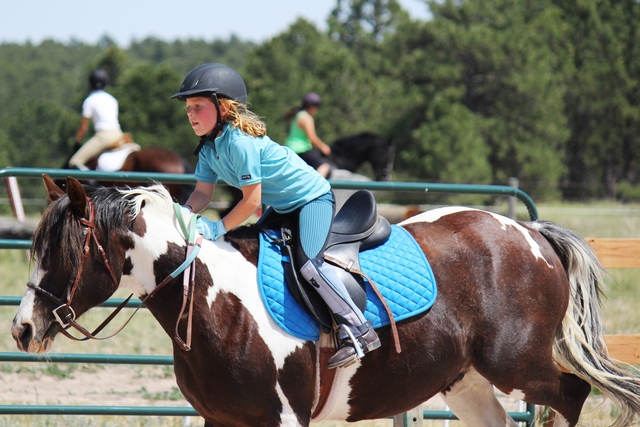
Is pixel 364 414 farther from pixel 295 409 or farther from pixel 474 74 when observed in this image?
pixel 474 74

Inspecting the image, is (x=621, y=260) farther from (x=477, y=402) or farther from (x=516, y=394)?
(x=516, y=394)

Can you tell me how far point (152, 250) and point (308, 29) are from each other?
36.6 m

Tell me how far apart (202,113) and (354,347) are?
113cm

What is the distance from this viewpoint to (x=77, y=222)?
296 centimetres

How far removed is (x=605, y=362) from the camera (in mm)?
3873

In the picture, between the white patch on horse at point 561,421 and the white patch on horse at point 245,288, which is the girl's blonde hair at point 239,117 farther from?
the white patch on horse at point 561,421

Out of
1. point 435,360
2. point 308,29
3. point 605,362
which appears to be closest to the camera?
point 435,360

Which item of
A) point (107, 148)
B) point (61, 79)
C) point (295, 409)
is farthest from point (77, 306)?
point (61, 79)

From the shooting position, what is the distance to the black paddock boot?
3.17 m

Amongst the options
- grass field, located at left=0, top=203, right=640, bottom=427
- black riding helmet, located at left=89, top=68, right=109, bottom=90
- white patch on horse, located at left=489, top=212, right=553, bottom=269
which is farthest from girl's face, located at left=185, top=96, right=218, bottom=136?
black riding helmet, located at left=89, top=68, right=109, bottom=90

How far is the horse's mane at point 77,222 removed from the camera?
9.64ft

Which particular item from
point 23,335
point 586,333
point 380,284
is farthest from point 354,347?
point 586,333

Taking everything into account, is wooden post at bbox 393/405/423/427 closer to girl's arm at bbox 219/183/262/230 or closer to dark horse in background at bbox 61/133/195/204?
girl's arm at bbox 219/183/262/230

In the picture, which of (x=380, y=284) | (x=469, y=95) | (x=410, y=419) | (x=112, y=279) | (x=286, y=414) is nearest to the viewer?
(x=112, y=279)
